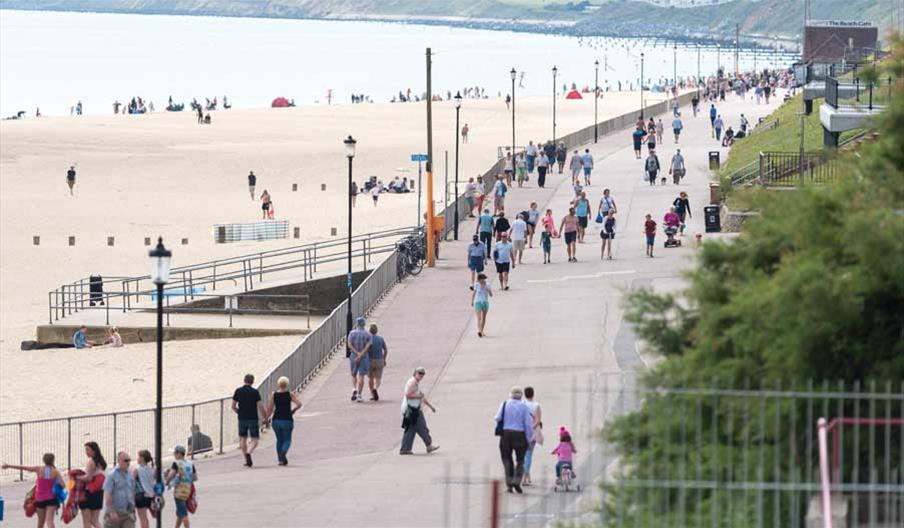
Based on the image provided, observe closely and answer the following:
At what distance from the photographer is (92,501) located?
60.6ft

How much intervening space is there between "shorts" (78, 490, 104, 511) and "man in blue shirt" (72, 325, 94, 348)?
16.6 meters

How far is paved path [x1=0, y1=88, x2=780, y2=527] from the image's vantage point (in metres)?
18.5

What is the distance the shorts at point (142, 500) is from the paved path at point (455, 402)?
2.14 feet

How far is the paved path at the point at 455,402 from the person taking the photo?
18516 millimetres

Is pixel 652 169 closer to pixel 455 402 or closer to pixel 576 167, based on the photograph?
pixel 576 167

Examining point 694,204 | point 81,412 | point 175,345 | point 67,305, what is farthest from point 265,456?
point 694,204

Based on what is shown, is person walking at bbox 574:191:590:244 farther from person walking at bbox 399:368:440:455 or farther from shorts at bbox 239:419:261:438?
shorts at bbox 239:419:261:438

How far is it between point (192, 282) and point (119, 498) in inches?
855

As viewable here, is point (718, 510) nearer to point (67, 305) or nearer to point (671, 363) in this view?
point (671, 363)

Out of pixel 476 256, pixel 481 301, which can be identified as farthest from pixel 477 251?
pixel 481 301

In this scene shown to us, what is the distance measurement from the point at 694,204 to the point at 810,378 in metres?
35.0

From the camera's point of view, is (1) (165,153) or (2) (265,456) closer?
(2) (265,456)

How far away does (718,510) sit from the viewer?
11.6 m

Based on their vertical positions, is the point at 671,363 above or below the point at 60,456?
above
